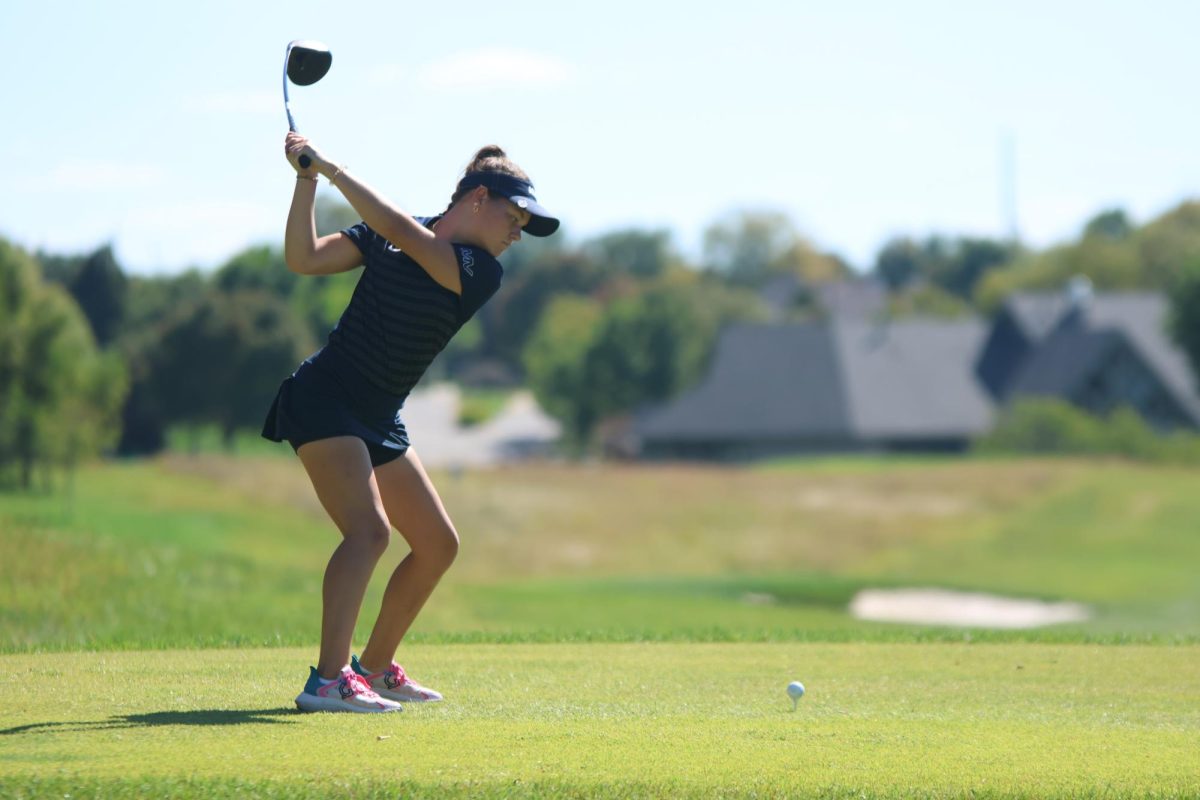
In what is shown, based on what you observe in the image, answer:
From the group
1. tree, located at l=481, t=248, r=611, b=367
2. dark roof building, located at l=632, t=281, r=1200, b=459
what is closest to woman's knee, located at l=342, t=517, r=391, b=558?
dark roof building, located at l=632, t=281, r=1200, b=459

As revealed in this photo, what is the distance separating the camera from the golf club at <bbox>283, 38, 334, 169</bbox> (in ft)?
23.5

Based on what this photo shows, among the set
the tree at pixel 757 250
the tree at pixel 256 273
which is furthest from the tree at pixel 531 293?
the tree at pixel 256 273

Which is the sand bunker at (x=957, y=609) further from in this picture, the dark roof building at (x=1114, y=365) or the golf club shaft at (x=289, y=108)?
the dark roof building at (x=1114, y=365)

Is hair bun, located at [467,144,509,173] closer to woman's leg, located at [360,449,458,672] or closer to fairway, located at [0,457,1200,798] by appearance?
woman's leg, located at [360,449,458,672]

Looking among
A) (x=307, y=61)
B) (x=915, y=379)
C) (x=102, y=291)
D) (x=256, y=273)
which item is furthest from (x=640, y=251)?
(x=307, y=61)

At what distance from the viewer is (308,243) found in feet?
21.3

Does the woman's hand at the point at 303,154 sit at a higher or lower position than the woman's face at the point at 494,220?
higher

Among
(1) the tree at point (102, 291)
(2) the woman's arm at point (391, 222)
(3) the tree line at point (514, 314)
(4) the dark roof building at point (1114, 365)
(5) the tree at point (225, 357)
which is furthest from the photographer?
(4) the dark roof building at point (1114, 365)

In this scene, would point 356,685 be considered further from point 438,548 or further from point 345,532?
point 438,548

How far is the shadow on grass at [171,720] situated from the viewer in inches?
225

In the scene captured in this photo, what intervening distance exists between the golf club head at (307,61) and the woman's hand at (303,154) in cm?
73

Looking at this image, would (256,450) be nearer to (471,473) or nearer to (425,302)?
(471,473)

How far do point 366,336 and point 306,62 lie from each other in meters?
1.41

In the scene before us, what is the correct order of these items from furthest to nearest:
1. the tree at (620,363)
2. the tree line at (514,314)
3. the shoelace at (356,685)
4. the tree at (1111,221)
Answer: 1. the tree at (1111,221)
2. the tree at (620,363)
3. the tree line at (514,314)
4. the shoelace at (356,685)
